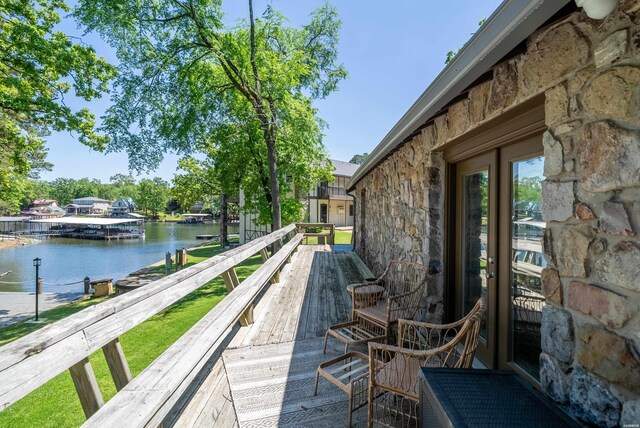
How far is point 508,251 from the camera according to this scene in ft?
7.45

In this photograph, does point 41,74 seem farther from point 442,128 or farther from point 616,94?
point 616,94

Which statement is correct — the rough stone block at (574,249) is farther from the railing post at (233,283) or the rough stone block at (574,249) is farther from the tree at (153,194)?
the tree at (153,194)

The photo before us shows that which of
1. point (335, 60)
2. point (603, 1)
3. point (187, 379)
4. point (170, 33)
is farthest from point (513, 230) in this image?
point (335, 60)

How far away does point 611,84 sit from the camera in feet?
4.28

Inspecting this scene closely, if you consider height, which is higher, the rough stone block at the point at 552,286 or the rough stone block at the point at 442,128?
the rough stone block at the point at 442,128

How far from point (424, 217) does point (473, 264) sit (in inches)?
28.5

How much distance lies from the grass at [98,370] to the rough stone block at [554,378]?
140 inches

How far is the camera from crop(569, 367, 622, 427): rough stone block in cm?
129

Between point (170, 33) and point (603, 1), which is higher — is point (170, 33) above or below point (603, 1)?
above

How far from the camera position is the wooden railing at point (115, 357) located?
82 centimetres

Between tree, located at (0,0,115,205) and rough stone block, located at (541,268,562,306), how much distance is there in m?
9.93

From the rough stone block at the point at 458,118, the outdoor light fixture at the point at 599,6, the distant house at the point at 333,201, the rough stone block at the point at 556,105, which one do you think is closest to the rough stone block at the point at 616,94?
the rough stone block at the point at 556,105

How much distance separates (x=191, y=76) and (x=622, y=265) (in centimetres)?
1006

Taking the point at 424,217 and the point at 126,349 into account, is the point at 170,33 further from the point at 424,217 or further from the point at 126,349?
the point at 424,217
